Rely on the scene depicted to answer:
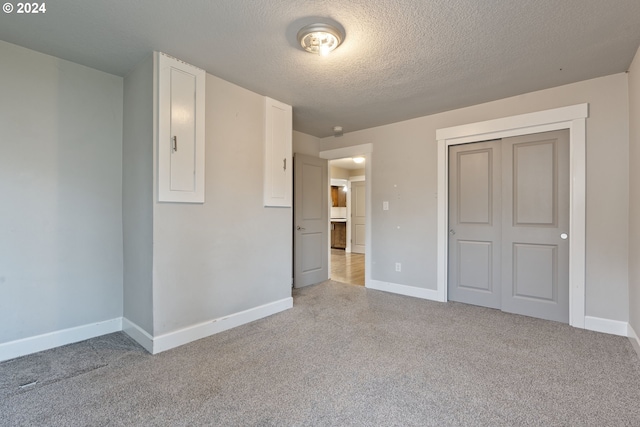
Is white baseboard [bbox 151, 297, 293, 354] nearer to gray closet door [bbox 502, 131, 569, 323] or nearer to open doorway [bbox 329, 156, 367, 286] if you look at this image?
gray closet door [bbox 502, 131, 569, 323]

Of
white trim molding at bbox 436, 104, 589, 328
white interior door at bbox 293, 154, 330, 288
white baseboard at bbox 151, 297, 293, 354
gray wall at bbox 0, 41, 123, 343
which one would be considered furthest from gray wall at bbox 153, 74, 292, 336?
white trim molding at bbox 436, 104, 589, 328

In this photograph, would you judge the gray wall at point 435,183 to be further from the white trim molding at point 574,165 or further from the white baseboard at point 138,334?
the white baseboard at point 138,334

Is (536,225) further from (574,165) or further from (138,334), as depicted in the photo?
(138,334)

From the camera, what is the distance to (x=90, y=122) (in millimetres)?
2594

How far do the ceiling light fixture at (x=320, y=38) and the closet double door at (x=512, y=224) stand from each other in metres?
2.24

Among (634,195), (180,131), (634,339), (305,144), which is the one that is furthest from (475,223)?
(180,131)

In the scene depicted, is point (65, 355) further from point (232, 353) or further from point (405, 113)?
point (405, 113)

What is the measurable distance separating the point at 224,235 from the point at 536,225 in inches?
125

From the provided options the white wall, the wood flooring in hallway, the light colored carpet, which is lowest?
the wood flooring in hallway

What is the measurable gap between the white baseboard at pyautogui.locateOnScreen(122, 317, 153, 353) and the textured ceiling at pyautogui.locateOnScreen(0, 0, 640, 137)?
2240mm

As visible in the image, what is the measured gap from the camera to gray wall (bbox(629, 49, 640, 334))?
2285 millimetres

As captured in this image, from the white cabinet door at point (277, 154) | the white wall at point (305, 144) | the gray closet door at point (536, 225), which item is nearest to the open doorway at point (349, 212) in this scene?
the white wall at point (305, 144)

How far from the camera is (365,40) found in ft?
7.00

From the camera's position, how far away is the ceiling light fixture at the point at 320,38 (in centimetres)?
196
